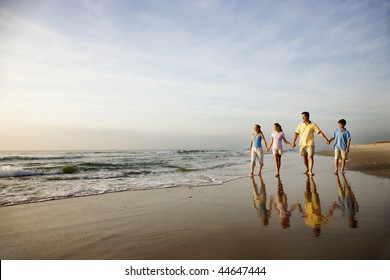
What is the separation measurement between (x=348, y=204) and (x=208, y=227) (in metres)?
2.71

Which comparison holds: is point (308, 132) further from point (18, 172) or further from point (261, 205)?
point (18, 172)

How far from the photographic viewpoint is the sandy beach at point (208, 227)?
2.74m

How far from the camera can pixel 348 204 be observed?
15.1ft

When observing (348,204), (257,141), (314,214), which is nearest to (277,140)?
(257,141)

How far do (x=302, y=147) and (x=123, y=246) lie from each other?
8.15 m

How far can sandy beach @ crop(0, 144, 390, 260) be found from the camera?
2.74 m

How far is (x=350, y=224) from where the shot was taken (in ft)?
11.2
